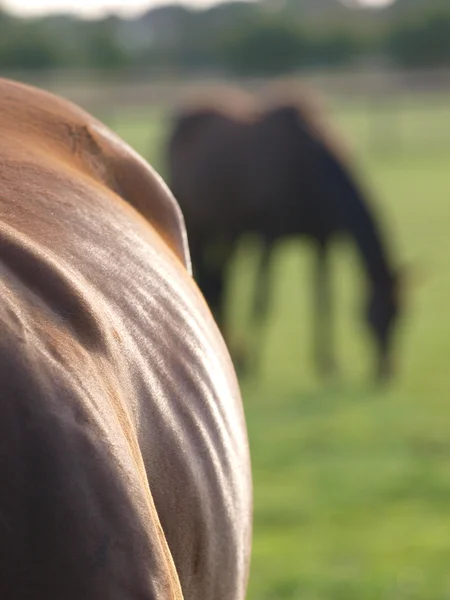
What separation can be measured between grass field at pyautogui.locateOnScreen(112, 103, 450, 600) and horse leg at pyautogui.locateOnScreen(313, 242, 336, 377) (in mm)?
114

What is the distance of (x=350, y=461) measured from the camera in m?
5.11

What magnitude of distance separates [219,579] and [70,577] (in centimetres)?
54

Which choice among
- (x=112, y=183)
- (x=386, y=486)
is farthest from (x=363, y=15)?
(x=112, y=183)

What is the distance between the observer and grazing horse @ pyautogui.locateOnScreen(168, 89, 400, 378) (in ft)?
24.9

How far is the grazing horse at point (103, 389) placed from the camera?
0.85 metres

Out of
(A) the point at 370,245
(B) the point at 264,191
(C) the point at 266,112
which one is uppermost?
(C) the point at 266,112

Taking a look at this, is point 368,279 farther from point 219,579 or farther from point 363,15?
point 363,15

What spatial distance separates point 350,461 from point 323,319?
3.31 meters

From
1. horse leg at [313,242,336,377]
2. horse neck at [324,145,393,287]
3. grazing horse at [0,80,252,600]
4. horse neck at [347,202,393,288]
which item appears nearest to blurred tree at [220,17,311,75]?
horse leg at [313,242,336,377]

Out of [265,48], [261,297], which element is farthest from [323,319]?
[265,48]

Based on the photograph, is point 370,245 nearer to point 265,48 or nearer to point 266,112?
point 266,112

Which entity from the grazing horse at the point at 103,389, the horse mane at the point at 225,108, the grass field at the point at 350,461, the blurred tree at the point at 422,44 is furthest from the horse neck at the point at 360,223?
the blurred tree at the point at 422,44

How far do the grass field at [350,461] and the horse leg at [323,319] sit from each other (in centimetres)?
11

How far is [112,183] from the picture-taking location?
166cm
